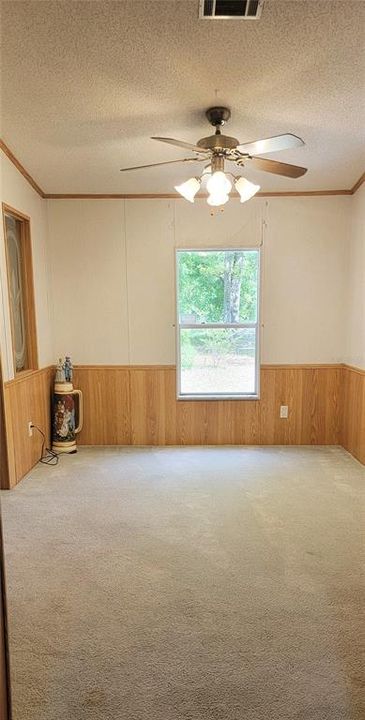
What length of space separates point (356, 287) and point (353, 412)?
3.95ft

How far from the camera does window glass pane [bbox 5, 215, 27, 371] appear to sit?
3.44 m

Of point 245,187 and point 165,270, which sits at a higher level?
point 245,187

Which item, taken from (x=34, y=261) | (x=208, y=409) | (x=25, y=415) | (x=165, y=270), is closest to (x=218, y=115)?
(x=165, y=270)

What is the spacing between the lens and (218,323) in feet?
13.5

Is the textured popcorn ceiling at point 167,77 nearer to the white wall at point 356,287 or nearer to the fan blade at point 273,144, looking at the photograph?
the fan blade at point 273,144

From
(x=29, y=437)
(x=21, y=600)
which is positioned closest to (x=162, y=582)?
(x=21, y=600)

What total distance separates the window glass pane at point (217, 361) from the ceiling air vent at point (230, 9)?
2.62 metres

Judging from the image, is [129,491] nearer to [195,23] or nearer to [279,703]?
[279,703]

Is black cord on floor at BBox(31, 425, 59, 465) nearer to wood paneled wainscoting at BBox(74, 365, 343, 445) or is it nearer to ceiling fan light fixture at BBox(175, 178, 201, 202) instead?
wood paneled wainscoting at BBox(74, 365, 343, 445)

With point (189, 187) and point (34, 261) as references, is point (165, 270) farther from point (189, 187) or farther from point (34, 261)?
point (189, 187)

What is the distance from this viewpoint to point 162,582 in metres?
2.04

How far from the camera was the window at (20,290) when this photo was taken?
3.45m

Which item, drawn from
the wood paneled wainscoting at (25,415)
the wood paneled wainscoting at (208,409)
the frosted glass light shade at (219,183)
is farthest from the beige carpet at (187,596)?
the frosted glass light shade at (219,183)

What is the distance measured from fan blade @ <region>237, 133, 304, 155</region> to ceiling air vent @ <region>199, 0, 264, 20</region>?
520mm
